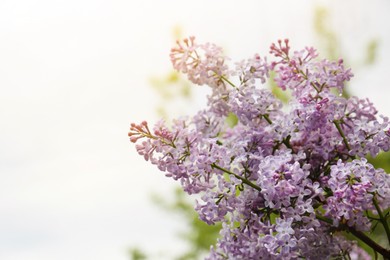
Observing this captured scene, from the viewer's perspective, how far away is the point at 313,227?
51.8 inches

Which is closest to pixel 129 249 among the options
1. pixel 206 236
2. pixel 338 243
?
pixel 206 236

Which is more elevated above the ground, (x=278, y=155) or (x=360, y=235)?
(x=278, y=155)

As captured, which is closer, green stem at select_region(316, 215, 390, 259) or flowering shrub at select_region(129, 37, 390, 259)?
flowering shrub at select_region(129, 37, 390, 259)

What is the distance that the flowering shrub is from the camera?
4.02 ft

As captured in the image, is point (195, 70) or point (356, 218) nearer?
point (356, 218)

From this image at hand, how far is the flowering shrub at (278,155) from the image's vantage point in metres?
1.23

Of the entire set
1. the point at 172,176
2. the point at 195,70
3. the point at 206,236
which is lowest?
the point at 172,176

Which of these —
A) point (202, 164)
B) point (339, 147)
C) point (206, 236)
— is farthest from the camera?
point (206, 236)

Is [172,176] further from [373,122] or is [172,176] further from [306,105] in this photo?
[373,122]

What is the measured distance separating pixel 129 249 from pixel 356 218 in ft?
13.3

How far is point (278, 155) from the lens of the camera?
1.30 m

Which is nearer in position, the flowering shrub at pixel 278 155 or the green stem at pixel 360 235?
the flowering shrub at pixel 278 155

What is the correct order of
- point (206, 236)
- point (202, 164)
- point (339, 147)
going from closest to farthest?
point (202, 164), point (339, 147), point (206, 236)

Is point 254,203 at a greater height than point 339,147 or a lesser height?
lesser
